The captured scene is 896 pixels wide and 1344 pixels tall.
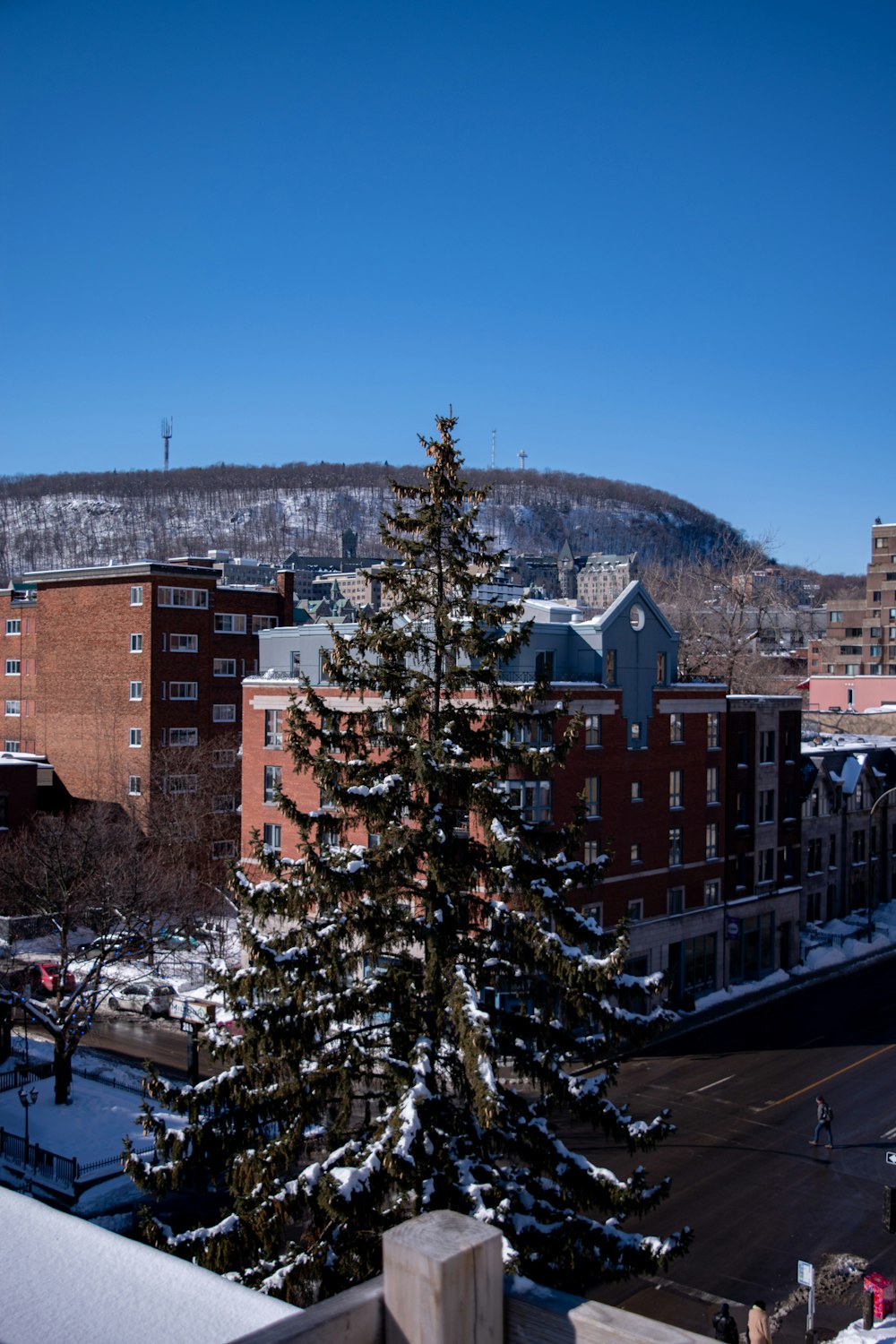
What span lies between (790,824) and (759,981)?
26.9 ft

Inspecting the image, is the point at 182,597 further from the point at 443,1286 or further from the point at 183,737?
the point at 443,1286

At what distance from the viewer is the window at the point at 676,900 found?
47188 mm

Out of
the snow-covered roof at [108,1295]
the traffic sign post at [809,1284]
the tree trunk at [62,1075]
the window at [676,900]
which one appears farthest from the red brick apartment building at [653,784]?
the snow-covered roof at [108,1295]

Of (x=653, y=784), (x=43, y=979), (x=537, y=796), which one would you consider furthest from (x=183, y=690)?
(x=653, y=784)

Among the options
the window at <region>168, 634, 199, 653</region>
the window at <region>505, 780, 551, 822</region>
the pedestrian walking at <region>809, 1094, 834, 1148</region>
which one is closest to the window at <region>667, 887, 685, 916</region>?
the window at <region>505, 780, 551, 822</region>

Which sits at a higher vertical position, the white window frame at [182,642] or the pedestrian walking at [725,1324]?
the white window frame at [182,642]

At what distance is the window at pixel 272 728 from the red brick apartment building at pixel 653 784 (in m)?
0.07

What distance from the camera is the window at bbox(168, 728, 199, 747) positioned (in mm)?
59844

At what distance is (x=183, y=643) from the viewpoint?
61125 mm

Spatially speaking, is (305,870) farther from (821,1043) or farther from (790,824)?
(790,824)

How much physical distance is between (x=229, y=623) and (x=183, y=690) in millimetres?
5315

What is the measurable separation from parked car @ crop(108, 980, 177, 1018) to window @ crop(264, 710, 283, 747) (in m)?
11.2

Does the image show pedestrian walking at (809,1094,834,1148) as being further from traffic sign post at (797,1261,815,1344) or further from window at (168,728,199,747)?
window at (168,728,199,747)

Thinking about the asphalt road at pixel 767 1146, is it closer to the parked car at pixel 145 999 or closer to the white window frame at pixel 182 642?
the parked car at pixel 145 999
